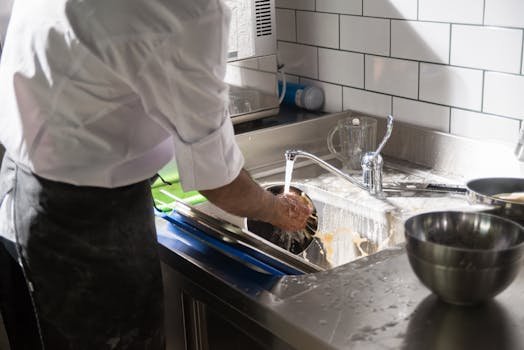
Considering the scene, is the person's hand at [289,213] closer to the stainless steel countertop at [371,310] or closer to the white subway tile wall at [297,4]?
the stainless steel countertop at [371,310]

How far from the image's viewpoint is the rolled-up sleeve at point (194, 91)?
948 mm

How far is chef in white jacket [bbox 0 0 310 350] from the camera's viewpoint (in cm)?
95

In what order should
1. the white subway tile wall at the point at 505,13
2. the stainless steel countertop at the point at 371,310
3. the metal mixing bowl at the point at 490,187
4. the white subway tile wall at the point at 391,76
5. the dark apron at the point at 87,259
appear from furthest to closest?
the white subway tile wall at the point at 391,76
the white subway tile wall at the point at 505,13
the metal mixing bowl at the point at 490,187
the dark apron at the point at 87,259
the stainless steel countertop at the point at 371,310

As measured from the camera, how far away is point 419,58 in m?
1.56

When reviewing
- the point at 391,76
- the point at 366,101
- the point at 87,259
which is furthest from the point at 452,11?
the point at 87,259

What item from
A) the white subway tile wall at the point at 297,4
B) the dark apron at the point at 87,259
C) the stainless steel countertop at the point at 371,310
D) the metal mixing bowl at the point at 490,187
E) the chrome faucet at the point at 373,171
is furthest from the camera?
the white subway tile wall at the point at 297,4

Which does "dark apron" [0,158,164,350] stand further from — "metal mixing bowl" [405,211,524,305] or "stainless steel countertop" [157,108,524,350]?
"metal mixing bowl" [405,211,524,305]

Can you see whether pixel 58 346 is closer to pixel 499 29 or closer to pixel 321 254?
pixel 321 254

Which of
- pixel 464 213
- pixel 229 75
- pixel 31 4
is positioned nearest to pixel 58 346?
pixel 31 4

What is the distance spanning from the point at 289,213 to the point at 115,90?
36cm

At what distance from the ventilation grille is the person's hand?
0.66 m

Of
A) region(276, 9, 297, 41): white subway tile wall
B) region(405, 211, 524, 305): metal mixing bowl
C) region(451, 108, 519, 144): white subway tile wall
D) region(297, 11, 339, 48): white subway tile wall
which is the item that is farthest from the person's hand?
region(276, 9, 297, 41): white subway tile wall

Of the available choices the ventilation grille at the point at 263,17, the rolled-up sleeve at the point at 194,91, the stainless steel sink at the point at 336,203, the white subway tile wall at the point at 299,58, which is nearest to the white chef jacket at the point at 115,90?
the rolled-up sleeve at the point at 194,91

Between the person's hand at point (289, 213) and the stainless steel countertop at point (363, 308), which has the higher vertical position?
the person's hand at point (289, 213)
